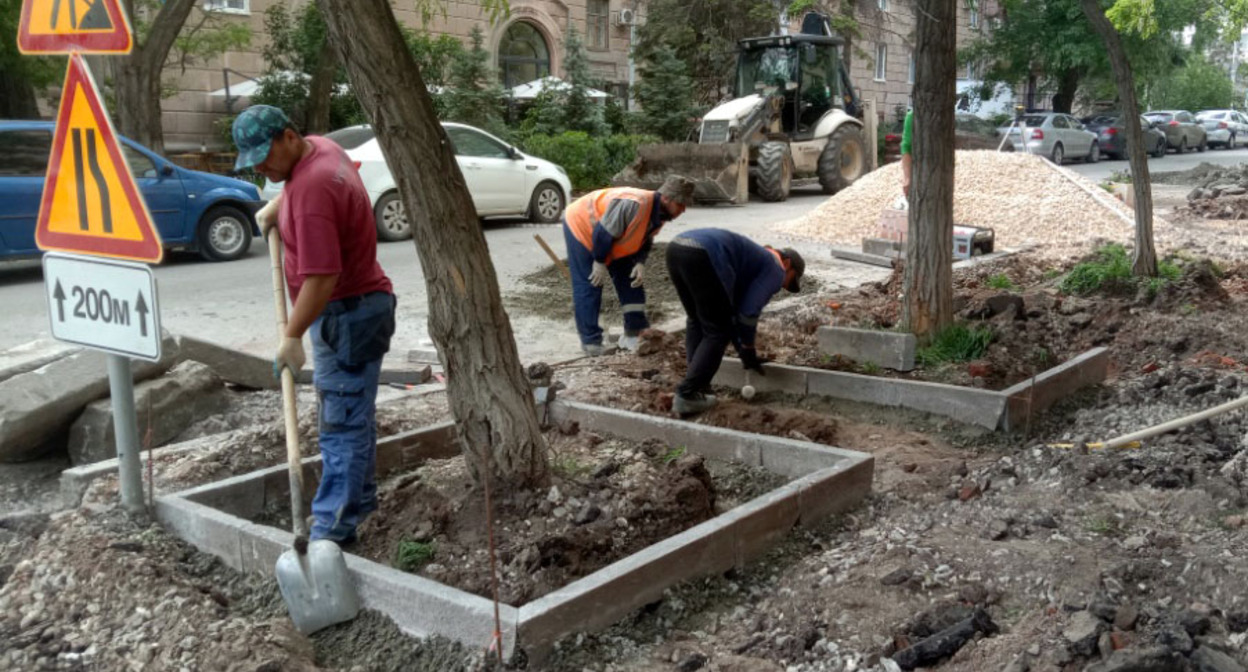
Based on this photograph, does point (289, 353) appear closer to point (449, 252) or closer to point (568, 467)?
point (449, 252)

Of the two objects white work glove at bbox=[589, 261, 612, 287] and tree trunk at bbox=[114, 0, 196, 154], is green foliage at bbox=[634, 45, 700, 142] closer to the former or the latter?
tree trunk at bbox=[114, 0, 196, 154]

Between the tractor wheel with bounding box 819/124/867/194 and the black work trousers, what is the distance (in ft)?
53.7

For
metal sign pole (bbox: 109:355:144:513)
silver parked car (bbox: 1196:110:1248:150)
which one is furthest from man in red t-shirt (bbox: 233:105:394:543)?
silver parked car (bbox: 1196:110:1248:150)

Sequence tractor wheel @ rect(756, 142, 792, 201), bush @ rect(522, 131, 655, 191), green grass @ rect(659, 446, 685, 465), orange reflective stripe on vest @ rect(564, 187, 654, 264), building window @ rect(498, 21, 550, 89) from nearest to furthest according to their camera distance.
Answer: green grass @ rect(659, 446, 685, 465), orange reflective stripe on vest @ rect(564, 187, 654, 264), tractor wheel @ rect(756, 142, 792, 201), bush @ rect(522, 131, 655, 191), building window @ rect(498, 21, 550, 89)

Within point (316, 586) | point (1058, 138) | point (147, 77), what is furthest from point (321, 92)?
point (1058, 138)

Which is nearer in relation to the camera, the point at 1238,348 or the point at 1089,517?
the point at 1089,517

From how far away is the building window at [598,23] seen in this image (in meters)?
32.5

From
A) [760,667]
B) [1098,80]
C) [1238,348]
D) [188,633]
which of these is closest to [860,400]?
[1238,348]

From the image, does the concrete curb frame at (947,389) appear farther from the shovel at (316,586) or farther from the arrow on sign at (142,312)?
the arrow on sign at (142,312)

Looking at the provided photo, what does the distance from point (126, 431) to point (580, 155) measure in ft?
60.3

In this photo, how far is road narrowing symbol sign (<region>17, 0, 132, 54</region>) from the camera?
393cm

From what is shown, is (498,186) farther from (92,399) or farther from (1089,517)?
(1089,517)

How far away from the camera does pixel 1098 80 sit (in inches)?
1597

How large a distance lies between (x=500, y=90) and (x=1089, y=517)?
21.8 metres
